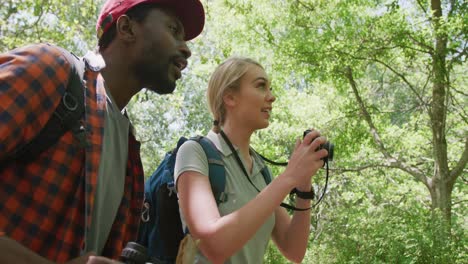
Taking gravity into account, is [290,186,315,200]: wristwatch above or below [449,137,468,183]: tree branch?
below

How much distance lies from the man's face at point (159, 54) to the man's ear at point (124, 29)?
4 cm

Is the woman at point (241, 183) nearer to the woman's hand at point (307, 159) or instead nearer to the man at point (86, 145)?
the woman's hand at point (307, 159)

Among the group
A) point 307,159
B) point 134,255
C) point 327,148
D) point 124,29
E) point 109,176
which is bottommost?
point 134,255

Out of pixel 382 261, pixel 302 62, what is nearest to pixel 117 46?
pixel 382 261

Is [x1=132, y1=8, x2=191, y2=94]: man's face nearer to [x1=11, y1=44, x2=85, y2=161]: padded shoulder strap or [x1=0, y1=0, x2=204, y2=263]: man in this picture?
[x1=0, y1=0, x2=204, y2=263]: man

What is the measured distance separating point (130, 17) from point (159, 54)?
0.57 ft

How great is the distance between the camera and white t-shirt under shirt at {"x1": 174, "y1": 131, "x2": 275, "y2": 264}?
2.23 m

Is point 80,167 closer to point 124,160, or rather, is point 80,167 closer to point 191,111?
point 124,160

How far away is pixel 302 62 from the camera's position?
9977mm

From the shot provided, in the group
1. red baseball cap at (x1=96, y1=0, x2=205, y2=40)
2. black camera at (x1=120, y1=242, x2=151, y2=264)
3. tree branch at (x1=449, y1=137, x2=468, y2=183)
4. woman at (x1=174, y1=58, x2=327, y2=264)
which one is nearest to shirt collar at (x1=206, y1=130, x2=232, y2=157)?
woman at (x1=174, y1=58, x2=327, y2=264)

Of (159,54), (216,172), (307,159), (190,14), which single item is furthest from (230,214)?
(190,14)

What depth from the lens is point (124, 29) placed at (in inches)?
71.4

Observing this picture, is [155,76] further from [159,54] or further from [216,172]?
[216,172]

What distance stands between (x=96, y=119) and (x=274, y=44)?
32.3ft
